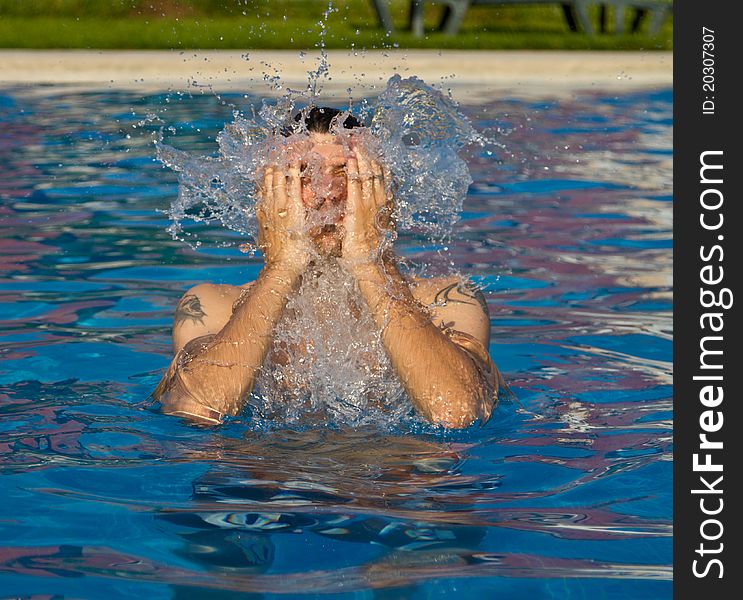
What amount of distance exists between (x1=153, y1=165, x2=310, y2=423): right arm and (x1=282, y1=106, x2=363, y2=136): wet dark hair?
22cm

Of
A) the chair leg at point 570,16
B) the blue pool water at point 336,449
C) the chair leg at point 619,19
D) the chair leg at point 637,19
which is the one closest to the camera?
the blue pool water at point 336,449

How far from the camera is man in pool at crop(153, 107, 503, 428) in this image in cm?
353

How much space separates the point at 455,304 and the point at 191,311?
0.90 meters

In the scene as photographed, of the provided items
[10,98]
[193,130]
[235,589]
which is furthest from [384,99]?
[10,98]

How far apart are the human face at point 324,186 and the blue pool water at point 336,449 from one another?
0.65 metres

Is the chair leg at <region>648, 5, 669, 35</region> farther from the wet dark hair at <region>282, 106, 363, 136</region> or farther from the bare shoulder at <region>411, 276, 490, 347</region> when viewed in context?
the wet dark hair at <region>282, 106, 363, 136</region>

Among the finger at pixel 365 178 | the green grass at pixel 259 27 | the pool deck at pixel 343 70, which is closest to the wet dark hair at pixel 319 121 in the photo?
the finger at pixel 365 178

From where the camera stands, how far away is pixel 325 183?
3572 millimetres

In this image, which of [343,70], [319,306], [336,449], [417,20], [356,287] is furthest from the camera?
[417,20]

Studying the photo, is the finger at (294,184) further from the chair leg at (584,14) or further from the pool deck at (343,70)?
the chair leg at (584,14)

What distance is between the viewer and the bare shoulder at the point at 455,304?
4.02m

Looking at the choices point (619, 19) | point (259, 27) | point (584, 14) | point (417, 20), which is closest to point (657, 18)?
point (619, 19)

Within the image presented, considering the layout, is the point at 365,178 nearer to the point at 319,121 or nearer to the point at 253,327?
the point at 319,121
